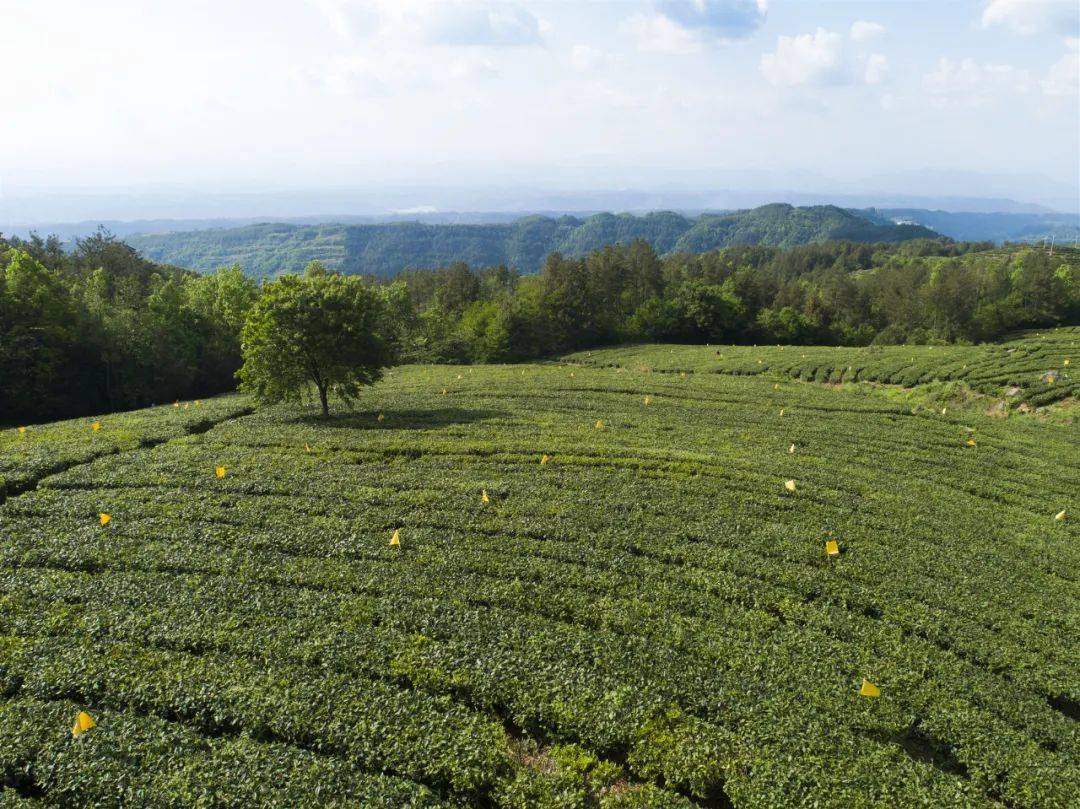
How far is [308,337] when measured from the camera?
27.7 meters

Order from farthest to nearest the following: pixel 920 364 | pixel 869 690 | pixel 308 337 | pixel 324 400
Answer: pixel 920 364, pixel 324 400, pixel 308 337, pixel 869 690

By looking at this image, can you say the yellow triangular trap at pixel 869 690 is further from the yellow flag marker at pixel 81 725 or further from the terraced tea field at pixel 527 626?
the yellow flag marker at pixel 81 725

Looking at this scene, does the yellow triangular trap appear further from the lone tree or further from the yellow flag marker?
the lone tree

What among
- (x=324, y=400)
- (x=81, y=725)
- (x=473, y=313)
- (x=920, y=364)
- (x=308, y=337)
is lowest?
(x=920, y=364)

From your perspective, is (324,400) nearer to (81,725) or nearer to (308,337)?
(308,337)

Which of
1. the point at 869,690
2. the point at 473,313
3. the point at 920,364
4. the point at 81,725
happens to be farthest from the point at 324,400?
the point at 473,313

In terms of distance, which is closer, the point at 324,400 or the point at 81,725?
the point at 81,725

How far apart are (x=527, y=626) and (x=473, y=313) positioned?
214ft

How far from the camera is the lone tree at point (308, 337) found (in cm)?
2783

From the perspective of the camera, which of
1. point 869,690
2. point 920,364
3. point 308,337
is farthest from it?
point 920,364

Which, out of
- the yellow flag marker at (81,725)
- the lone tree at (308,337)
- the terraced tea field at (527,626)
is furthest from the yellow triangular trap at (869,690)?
the lone tree at (308,337)

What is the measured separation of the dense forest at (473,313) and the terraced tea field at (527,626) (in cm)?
2231

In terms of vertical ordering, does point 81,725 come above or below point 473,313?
below

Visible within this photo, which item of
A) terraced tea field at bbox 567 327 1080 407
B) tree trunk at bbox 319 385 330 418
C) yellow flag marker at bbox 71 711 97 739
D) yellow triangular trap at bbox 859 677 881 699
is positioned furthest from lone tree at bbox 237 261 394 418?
terraced tea field at bbox 567 327 1080 407
